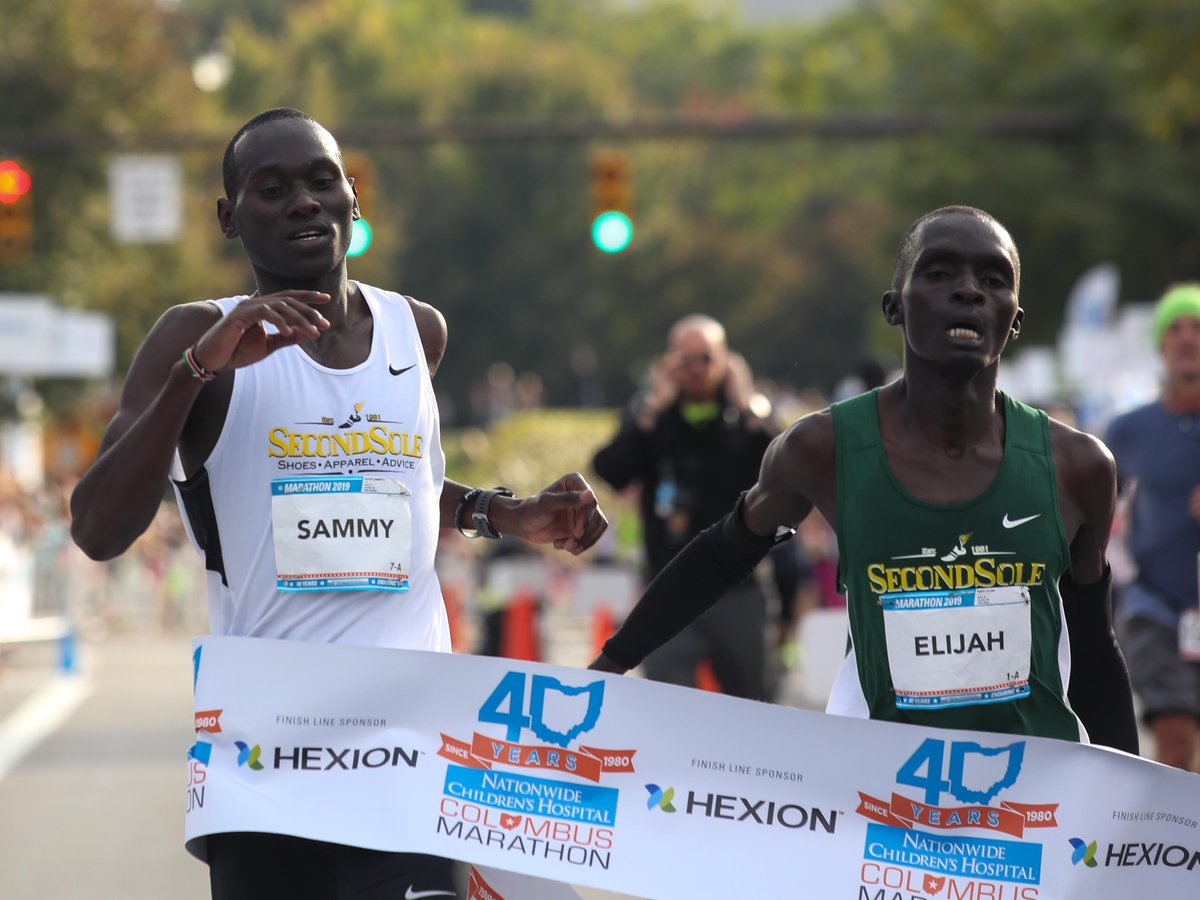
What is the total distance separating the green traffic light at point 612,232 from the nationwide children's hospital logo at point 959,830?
1857cm

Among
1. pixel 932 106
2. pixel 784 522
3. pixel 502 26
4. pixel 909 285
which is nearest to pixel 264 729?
pixel 784 522

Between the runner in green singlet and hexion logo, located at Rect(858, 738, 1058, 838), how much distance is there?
94 millimetres

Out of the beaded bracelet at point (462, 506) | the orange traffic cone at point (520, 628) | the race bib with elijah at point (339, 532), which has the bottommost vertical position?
the race bib with elijah at point (339, 532)

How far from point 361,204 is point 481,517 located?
18741mm

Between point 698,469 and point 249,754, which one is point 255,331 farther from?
point 698,469

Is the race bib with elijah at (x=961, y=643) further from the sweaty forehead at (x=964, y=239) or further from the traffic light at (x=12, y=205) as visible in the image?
the traffic light at (x=12, y=205)

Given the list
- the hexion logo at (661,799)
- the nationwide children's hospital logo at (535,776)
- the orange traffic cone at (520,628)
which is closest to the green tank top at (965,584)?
the hexion logo at (661,799)

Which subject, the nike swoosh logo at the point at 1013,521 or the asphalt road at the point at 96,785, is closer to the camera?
the nike swoosh logo at the point at 1013,521

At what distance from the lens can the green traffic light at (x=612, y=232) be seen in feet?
74.7

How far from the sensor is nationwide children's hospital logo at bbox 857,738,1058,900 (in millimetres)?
3943

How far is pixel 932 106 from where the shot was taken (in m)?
47.6

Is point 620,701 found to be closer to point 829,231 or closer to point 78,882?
point 78,882

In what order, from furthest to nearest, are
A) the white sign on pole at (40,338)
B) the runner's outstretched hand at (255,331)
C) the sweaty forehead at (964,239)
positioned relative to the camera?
the white sign on pole at (40,338), the sweaty forehead at (964,239), the runner's outstretched hand at (255,331)

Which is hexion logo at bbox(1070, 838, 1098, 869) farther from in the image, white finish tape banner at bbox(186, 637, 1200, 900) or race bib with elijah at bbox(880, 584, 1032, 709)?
race bib with elijah at bbox(880, 584, 1032, 709)
